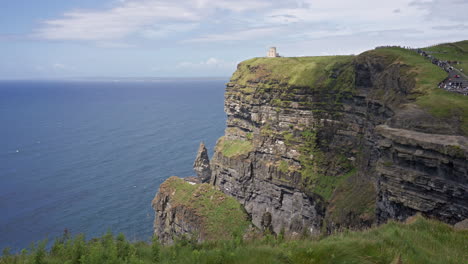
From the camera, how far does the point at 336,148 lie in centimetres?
5081

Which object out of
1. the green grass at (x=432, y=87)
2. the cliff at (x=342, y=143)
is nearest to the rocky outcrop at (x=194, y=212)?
the cliff at (x=342, y=143)

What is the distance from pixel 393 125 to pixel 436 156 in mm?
5237

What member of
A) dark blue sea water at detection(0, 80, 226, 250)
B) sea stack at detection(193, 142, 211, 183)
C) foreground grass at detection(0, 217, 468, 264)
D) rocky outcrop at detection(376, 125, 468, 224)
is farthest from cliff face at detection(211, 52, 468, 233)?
dark blue sea water at detection(0, 80, 226, 250)

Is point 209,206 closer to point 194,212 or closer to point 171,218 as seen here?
point 194,212

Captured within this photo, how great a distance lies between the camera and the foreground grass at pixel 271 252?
Result: 9.71 meters

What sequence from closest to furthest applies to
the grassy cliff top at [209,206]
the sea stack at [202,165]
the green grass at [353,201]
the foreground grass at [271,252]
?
the foreground grass at [271,252]
the green grass at [353,201]
the grassy cliff top at [209,206]
the sea stack at [202,165]

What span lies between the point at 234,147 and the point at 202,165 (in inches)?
420

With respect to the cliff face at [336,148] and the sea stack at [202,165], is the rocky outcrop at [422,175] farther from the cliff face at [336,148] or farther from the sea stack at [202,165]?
the sea stack at [202,165]

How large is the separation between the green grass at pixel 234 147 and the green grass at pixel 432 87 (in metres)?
28.3

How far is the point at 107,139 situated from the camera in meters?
124

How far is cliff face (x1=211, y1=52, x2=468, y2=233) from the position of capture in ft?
79.6

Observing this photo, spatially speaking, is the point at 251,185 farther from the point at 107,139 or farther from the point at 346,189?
the point at 107,139

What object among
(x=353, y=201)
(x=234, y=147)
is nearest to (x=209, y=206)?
(x=234, y=147)

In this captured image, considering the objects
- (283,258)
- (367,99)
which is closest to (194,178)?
(367,99)
